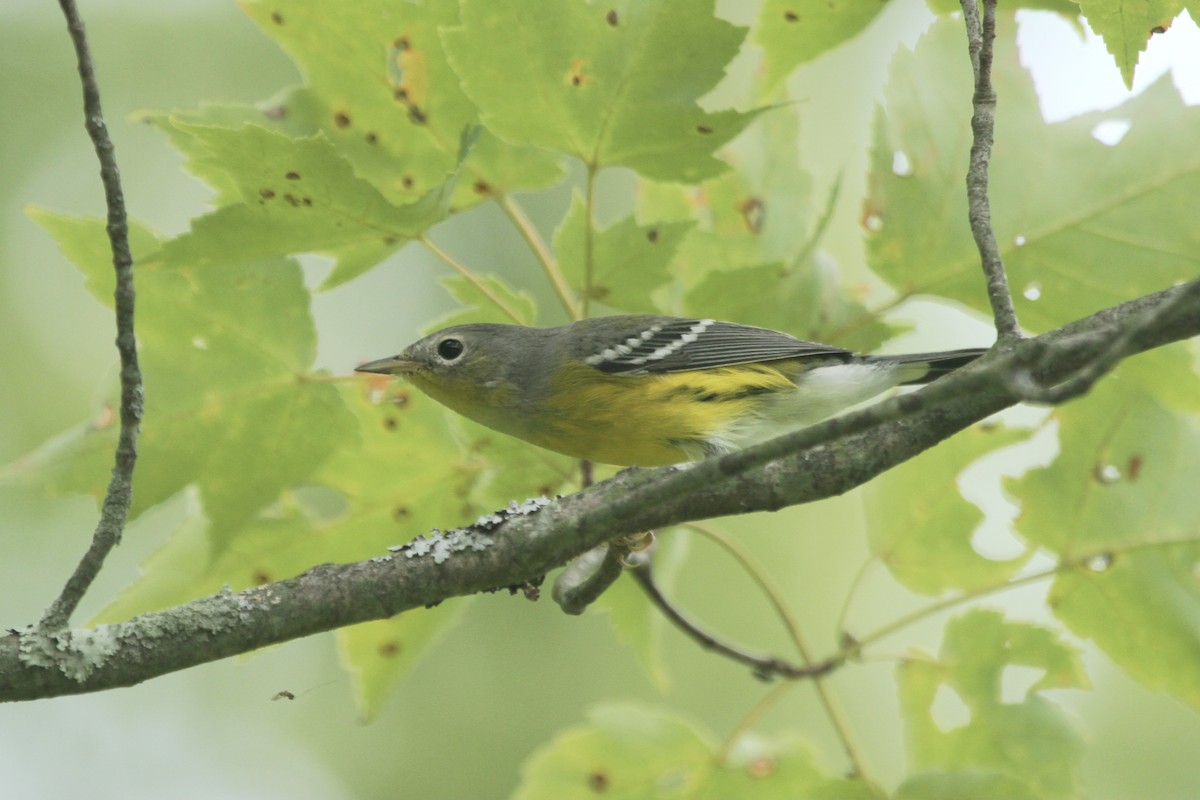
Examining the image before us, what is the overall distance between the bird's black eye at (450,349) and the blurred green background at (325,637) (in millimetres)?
2630

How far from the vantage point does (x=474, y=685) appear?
24.3 feet

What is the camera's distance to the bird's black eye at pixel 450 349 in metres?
4.18

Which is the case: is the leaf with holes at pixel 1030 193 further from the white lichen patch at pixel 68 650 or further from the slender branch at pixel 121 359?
the white lichen patch at pixel 68 650

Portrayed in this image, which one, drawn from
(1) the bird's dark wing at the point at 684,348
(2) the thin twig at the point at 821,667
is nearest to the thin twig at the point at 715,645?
(2) the thin twig at the point at 821,667

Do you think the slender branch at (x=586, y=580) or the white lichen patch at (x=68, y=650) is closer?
the white lichen patch at (x=68, y=650)

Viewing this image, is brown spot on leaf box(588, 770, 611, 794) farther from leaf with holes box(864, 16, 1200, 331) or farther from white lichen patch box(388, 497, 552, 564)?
leaf with holes box(864, 16, 1200, 331)

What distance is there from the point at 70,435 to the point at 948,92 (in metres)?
2.74

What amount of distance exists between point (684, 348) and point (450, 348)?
2.93ft

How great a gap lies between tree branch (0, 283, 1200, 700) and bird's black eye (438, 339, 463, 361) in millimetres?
1455

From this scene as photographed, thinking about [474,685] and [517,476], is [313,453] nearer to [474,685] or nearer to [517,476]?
[517,476]

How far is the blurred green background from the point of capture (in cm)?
699

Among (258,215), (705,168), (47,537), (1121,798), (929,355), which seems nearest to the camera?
(258,215)

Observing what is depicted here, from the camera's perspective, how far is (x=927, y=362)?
13.9 ft

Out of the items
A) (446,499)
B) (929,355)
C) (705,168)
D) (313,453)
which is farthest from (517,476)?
(929,355)
